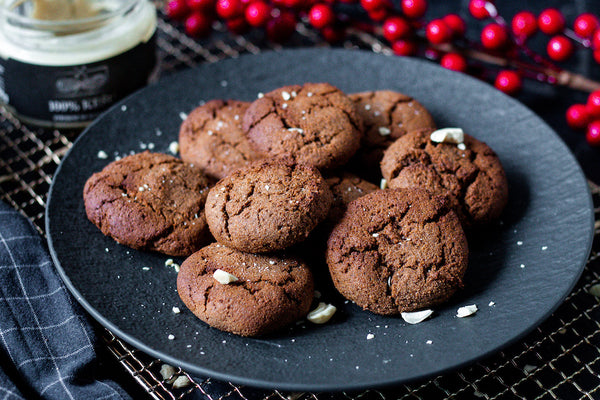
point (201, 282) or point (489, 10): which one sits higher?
point (489, 10)

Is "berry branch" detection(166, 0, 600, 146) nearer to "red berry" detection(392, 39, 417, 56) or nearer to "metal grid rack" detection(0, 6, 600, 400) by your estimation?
"red berry" detection(392, 39, 417, 56)

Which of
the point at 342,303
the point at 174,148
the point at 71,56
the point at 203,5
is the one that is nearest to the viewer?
the point at 342,303

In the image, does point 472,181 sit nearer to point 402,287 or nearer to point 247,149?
point 402,287

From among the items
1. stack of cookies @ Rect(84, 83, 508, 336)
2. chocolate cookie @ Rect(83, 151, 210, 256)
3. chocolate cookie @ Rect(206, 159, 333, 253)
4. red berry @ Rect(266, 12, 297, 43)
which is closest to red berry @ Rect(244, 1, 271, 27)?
red berry @ Rect(266, 12, 297, 43)

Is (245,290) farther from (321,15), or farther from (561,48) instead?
(561,48)

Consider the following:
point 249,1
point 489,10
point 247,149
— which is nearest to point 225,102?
point 247,149

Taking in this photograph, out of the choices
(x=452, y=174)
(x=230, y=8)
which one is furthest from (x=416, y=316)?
(x=230, y=8)
